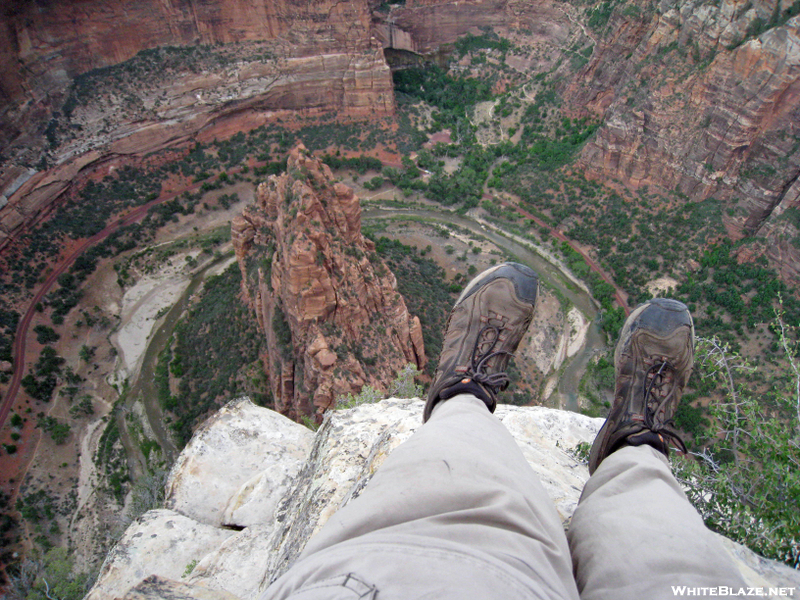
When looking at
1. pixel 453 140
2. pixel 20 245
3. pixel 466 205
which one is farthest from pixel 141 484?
pixel 453 140

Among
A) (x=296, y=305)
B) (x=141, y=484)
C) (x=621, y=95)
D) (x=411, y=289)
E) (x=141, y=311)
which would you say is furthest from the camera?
(x=621, y=95)

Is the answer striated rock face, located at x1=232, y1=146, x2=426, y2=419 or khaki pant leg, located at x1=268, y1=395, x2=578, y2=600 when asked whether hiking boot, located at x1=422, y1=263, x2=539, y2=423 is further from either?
striated rock face, located at x1=232, y1=146, x2=426, y2=419

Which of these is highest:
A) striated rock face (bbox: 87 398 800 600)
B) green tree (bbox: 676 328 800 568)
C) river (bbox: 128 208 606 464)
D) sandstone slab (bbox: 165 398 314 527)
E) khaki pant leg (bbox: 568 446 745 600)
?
khaki pant leg (bbox: 568 446 745 600)

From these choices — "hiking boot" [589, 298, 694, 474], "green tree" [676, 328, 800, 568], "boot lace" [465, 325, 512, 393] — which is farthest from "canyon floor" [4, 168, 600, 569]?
"green tree" [676, 328, 800, 568]

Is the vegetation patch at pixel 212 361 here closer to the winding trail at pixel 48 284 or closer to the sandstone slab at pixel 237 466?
the winding trail at pixel 48 284

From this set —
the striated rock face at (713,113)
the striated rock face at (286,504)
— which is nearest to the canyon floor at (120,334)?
the striated rock face at (286,504)

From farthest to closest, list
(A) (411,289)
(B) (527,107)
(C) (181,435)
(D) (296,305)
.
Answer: (B) (527,107), (A) (411,289), (C) (181,435), (D) (296,305)

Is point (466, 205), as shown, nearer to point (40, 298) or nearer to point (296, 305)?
point (296, 305)
